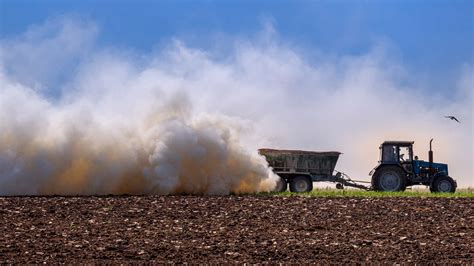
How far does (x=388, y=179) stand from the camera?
3056cm

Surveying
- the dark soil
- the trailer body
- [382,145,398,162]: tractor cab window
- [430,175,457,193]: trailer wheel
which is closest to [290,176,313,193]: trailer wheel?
the trailer body

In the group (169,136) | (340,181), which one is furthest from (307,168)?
(169,136)

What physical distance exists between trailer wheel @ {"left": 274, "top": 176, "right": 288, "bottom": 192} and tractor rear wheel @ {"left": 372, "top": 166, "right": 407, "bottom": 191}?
378 cm

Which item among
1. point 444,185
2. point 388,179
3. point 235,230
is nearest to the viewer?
point 235,230

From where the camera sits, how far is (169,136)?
27.0 metres

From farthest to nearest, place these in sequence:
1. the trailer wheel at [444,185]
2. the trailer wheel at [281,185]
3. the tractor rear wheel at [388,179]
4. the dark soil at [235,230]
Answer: the trailer wheel at [281,185]
the trailer wheel at [444,185]
the tractor rear wheel at [388,179]
the dark soil at [235,230]

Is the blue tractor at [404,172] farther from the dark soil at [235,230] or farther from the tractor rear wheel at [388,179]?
the dark soil at [235,230]

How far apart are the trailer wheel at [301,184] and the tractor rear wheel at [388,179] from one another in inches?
111

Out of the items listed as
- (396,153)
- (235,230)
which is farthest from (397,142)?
(235,230)

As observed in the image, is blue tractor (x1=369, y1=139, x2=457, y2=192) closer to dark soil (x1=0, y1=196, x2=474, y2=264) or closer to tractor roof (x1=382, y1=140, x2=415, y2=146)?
tractor roof (x1=382, y1=140, x2=415, y2=146)

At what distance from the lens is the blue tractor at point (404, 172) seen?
30.5m

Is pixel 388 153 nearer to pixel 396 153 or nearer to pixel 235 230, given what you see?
pixel 396 153

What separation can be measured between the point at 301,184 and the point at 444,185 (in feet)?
19.6

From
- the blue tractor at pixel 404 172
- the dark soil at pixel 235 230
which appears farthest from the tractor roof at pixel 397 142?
the dark soil at pixel 235 230
